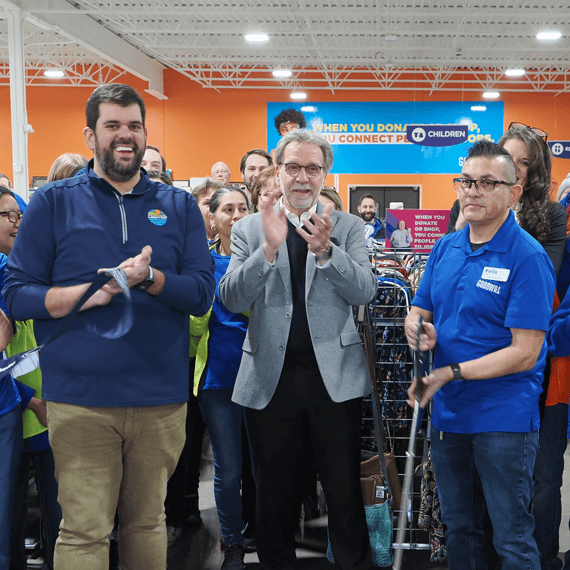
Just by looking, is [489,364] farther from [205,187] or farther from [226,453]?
[205,187]

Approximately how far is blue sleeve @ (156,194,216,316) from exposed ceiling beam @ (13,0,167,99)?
969 cm

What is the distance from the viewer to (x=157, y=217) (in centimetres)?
201

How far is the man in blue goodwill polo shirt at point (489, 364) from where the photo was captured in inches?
79.0

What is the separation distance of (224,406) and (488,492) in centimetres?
123

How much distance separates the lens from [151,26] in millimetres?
13617

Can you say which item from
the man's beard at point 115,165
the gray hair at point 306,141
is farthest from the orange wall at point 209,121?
the man's beard at point 115,165

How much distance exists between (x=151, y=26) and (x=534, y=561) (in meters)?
13.8

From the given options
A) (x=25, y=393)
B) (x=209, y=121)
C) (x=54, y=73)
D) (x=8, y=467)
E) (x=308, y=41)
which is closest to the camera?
(x=8, y=467)

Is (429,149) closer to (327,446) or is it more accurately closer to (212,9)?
(212,9)

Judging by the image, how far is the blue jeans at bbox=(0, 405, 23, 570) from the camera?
225cm

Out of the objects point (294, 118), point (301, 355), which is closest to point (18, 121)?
point (294, 118)

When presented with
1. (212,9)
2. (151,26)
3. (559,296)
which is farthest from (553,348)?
(151,26)

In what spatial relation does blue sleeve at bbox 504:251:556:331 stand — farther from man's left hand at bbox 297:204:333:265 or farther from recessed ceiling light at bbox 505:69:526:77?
recessed ceiling light at bbox 505:69:526:77

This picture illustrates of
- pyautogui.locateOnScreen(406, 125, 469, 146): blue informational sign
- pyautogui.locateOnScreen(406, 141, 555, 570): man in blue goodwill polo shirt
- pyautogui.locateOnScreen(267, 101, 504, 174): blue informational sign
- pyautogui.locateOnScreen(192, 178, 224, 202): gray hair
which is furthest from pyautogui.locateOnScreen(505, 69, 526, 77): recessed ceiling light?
pyautogui.locateOnScreen(406, 141, 555, 570): man in blue goodwill polo shirt
